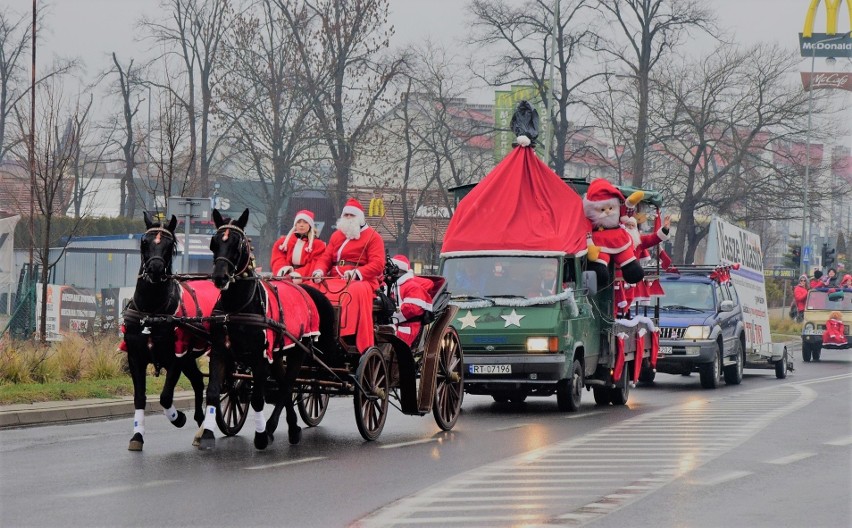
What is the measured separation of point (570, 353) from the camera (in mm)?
18469

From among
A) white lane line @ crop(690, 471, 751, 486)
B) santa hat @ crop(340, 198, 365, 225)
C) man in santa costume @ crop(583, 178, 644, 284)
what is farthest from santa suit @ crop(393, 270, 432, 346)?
man in santa costume @ crop(583, 178, 644, 284)

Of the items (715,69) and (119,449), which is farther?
(715,69)

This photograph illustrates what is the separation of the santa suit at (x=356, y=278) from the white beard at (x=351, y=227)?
0.05 meters

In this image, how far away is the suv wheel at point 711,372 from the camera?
2606 centimetres

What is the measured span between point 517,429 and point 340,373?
3.31 m

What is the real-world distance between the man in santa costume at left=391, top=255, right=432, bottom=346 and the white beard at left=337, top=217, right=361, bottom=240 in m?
0.84

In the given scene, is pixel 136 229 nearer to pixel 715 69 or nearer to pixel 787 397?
pixel 715 69

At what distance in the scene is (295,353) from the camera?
13.2m

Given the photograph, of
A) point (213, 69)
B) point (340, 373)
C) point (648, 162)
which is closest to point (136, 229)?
point (213, 69)

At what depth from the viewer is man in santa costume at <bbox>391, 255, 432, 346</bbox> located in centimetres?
1502

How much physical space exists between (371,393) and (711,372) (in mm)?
13677

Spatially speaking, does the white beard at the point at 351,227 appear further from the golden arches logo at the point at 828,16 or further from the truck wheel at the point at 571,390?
the golden arches logo at the point at 828,16

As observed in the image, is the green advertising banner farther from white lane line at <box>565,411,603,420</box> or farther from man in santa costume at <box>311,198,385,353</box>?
man in santa costume at <box>311,198,385,353</box>

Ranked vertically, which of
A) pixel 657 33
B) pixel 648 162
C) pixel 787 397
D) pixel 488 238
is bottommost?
pixel 787 397
